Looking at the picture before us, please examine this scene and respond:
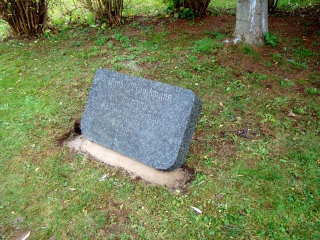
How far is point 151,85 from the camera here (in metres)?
3.40

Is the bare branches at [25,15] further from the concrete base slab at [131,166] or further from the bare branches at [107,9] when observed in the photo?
the concrete base slab at [131,166]

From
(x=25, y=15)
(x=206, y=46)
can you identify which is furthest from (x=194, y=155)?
(x=25, y=15)

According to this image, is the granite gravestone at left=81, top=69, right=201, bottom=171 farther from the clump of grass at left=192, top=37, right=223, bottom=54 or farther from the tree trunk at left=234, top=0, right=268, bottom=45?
the tree trunk at left=234, top=0, right=268, bottom=45

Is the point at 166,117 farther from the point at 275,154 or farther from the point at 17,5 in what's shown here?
the point at 17,5

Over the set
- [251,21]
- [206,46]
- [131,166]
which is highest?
[251,21]

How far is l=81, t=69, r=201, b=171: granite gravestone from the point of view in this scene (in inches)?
125

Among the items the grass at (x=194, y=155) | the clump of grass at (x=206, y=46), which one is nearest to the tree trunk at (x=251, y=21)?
the grass at (x=194, y=155)

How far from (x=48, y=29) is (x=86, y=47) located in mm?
1935

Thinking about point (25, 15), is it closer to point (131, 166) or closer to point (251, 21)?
point (251, 21)

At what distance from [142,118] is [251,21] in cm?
332

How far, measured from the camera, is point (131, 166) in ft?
12.0

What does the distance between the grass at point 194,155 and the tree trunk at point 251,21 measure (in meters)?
0.25

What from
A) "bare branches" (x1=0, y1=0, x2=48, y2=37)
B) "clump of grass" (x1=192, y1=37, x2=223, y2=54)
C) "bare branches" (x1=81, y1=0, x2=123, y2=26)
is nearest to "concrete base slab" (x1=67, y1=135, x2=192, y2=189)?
"clump of grass" (x1=192, y1=37, x2=223, y2=54)

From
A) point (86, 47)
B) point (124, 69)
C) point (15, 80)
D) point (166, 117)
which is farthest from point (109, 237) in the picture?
point (86, 47)
